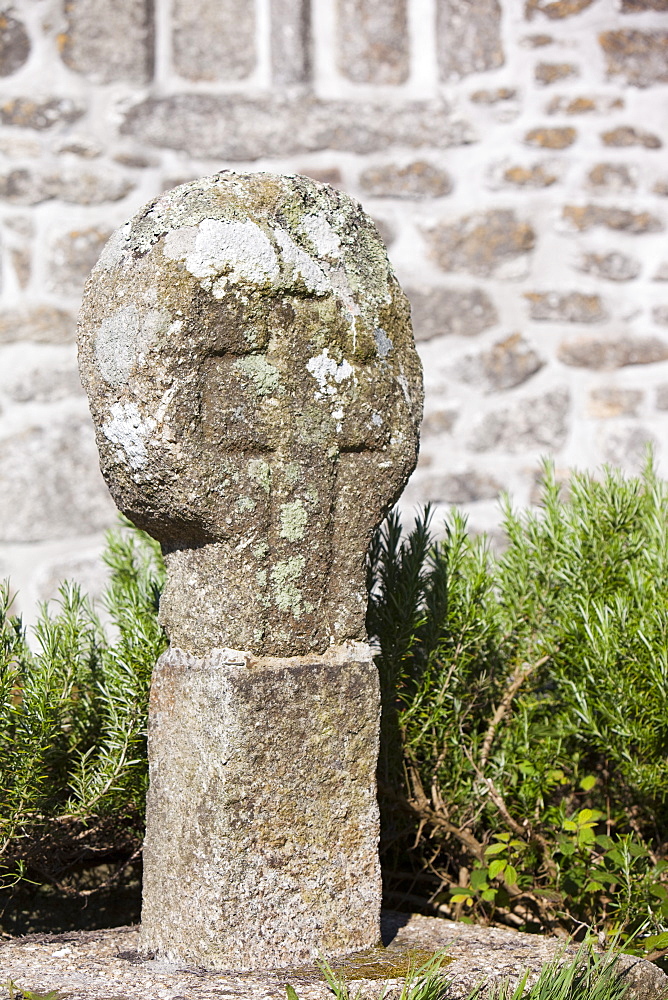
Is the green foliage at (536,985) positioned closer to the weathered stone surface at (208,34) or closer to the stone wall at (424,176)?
the stone wall at (424,176)

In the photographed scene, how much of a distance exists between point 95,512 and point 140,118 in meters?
1.41

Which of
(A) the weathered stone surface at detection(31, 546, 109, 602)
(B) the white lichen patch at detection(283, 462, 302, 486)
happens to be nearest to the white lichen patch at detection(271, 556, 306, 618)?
(B) the white lichen patch at detection(283, 462, 302, 486)

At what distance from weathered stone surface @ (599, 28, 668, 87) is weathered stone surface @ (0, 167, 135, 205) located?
6.06 ft

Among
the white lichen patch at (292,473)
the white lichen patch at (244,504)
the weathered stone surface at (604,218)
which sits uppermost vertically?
the weathered stone surface at (604,218)

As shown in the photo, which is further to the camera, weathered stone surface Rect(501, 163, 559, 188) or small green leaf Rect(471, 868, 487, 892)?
weathered stone surface Rect(501, 163, 559, 188)

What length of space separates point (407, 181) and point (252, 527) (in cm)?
266

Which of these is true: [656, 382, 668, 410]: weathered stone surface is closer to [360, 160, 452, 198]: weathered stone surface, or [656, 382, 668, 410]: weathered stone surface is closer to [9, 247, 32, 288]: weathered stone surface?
[360, 160, 452, 198]: weathered stone surface

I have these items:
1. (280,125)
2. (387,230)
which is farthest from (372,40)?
(387,230)

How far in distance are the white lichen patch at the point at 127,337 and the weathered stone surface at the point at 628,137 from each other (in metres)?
2.96

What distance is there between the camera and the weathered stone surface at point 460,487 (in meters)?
3.74

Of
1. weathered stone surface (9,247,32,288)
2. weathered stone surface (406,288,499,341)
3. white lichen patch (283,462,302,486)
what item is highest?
weathered stone surface (9,247,32,288)

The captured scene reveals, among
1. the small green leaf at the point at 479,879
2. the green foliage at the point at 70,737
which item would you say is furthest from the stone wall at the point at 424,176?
the small green leaf at the point at 479,879

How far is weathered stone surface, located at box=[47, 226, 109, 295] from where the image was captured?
3600 millimetres

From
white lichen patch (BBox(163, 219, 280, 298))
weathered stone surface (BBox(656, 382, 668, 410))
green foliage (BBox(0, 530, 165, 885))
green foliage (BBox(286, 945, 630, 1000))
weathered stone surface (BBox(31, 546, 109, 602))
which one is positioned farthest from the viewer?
weathered stone surface (BBox(656, 382, 668, 410))
